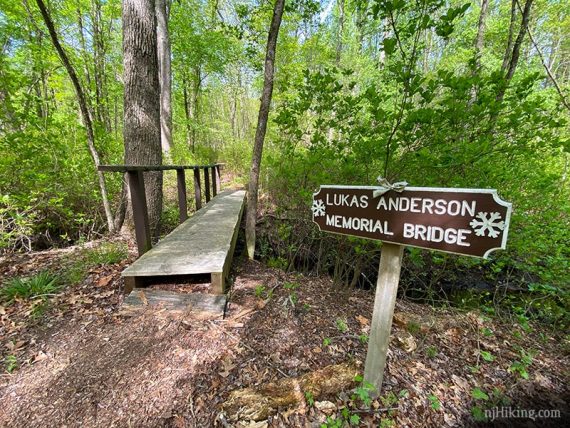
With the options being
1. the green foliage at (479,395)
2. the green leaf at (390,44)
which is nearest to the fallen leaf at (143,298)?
the green foliage at (479,395)

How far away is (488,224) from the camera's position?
3.37ft

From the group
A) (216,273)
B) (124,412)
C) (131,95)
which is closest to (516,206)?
(216,273)

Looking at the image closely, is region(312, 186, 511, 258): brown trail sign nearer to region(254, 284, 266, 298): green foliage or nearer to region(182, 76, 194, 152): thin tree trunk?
region(254, 284, 266, 298): green foliage

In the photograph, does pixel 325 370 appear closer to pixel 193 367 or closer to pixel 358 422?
pixel 358 422

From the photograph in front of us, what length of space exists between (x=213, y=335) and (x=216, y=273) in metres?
0.50

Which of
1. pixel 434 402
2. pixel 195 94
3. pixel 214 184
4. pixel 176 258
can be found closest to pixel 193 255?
pixel 176 258

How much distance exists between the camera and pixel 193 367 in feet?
5.57

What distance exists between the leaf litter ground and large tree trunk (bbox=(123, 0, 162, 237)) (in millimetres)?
1901

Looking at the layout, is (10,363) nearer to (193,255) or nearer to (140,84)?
(193,255)

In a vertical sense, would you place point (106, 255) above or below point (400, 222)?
below

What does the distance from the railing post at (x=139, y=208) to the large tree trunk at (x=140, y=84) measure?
4.10ft

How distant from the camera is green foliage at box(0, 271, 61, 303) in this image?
2.30 m

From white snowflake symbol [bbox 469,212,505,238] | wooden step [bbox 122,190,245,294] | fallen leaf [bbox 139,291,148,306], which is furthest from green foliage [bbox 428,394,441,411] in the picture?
fallen leaf [bbox 139,291,148,306]

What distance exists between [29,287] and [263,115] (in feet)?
10.4
